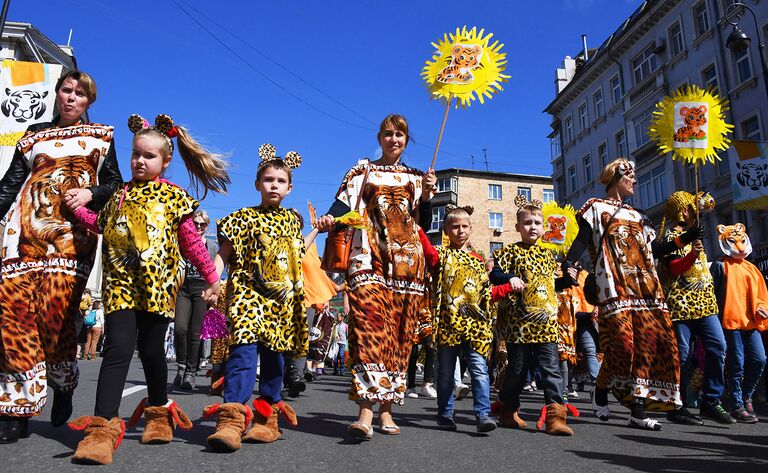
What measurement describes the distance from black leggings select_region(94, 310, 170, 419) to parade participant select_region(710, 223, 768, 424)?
500 cm

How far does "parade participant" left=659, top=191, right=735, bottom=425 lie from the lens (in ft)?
17.9

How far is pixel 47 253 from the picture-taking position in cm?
354

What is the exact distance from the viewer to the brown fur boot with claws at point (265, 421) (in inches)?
137

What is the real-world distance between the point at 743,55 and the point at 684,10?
5.08 metres

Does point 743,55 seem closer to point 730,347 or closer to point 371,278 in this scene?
point 730,347

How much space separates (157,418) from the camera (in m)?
3.38

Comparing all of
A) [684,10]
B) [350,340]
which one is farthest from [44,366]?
[684,10]

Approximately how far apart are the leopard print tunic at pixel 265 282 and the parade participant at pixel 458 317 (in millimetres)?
1166

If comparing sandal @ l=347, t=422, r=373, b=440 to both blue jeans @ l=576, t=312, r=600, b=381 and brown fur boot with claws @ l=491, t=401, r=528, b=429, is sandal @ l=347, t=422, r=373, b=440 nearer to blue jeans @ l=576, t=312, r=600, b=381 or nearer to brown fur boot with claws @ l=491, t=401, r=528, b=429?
brown fur boot with claws @ l=491, t=401, r=528, b=429

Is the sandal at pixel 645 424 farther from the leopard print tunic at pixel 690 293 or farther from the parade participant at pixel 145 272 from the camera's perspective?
the parade participant at pixel 145 272

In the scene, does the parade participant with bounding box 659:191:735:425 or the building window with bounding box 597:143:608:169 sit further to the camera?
the building window with bounding box 597:143:608:169

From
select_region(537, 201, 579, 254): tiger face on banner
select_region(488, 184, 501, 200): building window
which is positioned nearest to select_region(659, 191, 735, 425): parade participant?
select_region(537, 201, 579, 254): tiger face on banner

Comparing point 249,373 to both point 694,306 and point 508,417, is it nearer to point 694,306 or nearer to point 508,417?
point 508,417

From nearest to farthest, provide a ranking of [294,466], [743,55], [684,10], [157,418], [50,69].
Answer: [294,466] < [157,418] < [50,69] < [743,55] < [684,10]
